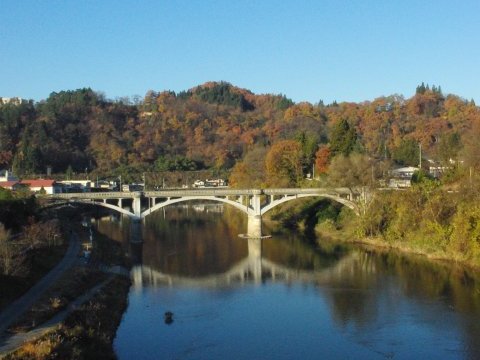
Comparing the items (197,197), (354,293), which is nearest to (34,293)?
(354,293)

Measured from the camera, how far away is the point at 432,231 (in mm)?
34344

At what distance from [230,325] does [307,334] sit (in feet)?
9.47

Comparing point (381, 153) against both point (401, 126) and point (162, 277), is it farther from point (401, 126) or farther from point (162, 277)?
point (162, 277)

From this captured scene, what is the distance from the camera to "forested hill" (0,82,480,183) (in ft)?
→ 255

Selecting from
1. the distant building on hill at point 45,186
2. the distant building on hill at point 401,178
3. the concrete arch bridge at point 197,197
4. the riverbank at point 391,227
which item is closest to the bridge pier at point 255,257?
the concrete arch bridge at point 197,197

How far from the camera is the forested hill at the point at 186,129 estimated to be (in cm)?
7788

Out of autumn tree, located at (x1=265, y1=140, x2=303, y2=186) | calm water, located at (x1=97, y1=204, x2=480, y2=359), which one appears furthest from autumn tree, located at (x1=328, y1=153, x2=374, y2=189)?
autumn tree, located at (x1=265, y1=140, x2=303, y2=186)

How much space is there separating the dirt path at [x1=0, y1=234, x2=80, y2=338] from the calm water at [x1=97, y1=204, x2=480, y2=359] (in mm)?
3241

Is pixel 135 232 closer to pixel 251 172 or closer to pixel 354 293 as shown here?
pixel 354 293

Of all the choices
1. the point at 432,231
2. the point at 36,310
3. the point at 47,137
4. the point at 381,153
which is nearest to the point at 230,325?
the point at 36,310

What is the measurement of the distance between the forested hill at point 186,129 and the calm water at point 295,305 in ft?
113

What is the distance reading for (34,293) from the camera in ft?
69.3

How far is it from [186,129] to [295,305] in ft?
259

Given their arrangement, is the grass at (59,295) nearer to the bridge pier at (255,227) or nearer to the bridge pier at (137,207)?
the bridge pier at (137,207)
